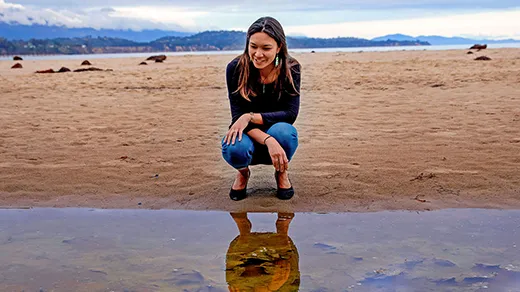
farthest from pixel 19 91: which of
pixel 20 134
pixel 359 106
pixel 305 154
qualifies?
pixel 305 154

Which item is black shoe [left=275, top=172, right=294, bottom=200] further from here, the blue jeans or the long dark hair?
the long dark hair

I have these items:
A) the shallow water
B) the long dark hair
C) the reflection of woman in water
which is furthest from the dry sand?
the long dark hair

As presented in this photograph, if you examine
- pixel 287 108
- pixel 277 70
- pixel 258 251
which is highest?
pixel 277 70

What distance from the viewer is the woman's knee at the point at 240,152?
13.6 feet

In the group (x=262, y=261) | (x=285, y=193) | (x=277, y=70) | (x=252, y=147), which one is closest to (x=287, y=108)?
(x=277, y=70)

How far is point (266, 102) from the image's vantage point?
4.40m

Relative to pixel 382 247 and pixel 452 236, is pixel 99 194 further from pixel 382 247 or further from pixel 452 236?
pixel 452 236

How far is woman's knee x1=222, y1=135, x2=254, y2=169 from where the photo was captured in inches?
163

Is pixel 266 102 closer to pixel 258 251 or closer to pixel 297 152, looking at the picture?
pixel 258 251

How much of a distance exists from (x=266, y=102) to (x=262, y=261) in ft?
5.27

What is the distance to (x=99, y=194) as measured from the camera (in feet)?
15.2

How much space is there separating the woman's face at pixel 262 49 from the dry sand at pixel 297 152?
1073 mm

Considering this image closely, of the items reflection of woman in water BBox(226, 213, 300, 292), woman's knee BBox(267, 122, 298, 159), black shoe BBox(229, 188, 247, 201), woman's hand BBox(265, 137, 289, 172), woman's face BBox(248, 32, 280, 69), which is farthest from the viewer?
black shoe BBox(229, 188, 247, 201)

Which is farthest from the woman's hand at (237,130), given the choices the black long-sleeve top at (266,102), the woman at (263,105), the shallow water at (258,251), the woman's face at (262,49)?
the shallow water at (258,251)
